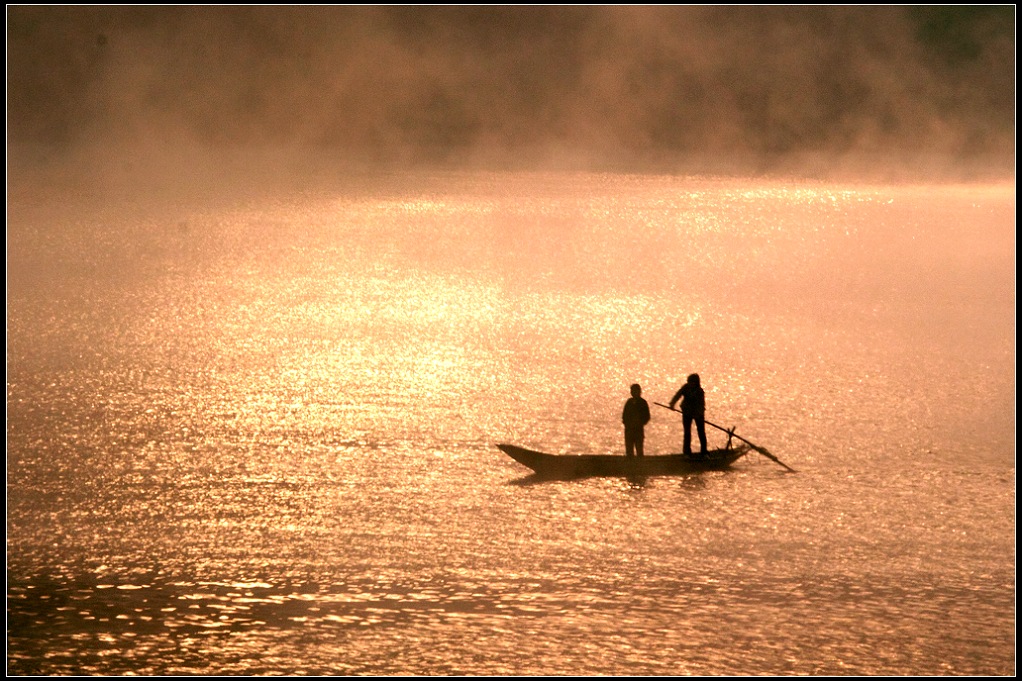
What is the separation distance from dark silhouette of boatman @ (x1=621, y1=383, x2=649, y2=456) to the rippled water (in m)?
0.64

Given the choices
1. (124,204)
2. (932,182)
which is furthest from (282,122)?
(932,182)

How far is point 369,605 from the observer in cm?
934

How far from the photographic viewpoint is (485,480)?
40.6ft

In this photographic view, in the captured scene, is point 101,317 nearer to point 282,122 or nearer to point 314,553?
point 314,553

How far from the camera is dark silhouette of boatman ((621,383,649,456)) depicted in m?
12.8

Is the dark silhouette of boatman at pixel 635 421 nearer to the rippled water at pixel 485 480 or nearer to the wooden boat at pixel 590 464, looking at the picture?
the wooden boat at pixel 590 464

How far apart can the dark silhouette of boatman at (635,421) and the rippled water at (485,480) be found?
2.08ft

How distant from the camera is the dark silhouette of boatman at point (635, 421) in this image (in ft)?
42.0

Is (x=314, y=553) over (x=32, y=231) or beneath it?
beneath

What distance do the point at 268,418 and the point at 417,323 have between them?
793 centimetres

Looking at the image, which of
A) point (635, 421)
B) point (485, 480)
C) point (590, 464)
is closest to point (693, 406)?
point (635, 421)

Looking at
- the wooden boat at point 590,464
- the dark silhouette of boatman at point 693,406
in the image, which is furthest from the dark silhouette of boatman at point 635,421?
the dark silhouette of boatman at point 693,406

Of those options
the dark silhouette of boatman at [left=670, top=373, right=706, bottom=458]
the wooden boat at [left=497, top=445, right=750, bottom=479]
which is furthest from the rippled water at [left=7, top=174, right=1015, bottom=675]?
the dark silhouette of boatman at [left=670, top=373, right=706, bottom=458]

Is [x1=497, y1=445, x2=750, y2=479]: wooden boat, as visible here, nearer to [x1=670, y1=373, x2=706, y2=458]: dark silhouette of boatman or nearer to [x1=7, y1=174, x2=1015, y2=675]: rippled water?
[x1=7, y1=174, x2=1015, y2=675]: rippled water
